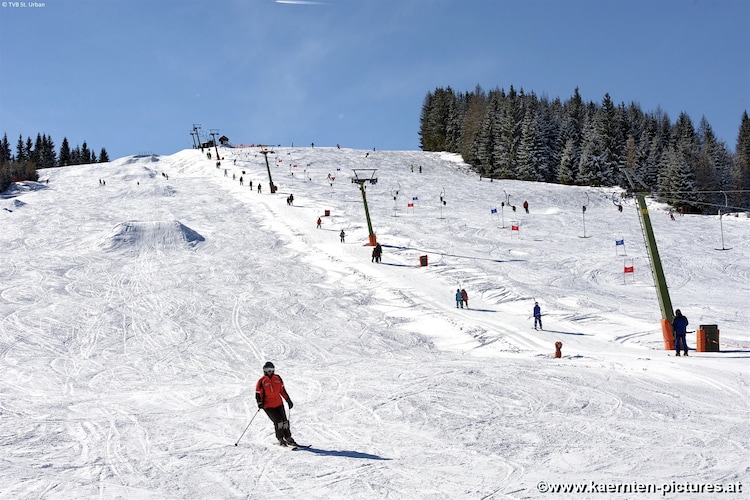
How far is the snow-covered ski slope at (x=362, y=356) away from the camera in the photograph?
7637 millimetres

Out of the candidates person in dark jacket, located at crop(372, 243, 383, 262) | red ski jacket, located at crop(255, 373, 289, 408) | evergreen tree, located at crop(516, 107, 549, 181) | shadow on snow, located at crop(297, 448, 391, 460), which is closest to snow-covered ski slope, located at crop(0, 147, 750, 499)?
shadow on snow, located at crop(297, 448, 391, 460)

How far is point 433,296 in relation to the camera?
25016 mm

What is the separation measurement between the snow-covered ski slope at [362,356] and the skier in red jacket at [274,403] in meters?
0.29

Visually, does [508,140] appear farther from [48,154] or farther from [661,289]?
[48,154]

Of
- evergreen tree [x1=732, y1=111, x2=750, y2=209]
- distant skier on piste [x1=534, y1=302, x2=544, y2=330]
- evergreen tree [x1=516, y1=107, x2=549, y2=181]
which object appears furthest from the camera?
evergreen tree [x1=732, y1=111, x2=750, y2=209]

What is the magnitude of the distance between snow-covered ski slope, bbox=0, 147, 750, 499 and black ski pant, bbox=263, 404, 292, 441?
0.26m

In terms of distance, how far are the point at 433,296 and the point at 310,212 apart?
23961 millimetres

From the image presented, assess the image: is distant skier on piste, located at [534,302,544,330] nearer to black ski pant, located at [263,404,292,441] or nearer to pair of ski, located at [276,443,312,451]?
pair of ski, located at [276,443,312,451]

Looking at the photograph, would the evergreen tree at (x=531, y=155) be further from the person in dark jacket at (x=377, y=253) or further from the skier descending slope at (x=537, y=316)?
the skier descending slope at (x=537, y=316)

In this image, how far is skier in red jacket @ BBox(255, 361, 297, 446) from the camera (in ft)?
28.5

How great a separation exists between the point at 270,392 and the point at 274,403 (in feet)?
0.57

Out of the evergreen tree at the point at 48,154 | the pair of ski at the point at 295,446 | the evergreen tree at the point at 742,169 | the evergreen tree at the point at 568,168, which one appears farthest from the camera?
the evergreen tree at the point at 48,154

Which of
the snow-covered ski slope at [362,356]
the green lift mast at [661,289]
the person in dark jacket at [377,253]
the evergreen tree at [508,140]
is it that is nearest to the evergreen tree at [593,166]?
the evergreen tree at [508,140]

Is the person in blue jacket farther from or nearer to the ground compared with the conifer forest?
nearer to the ground
